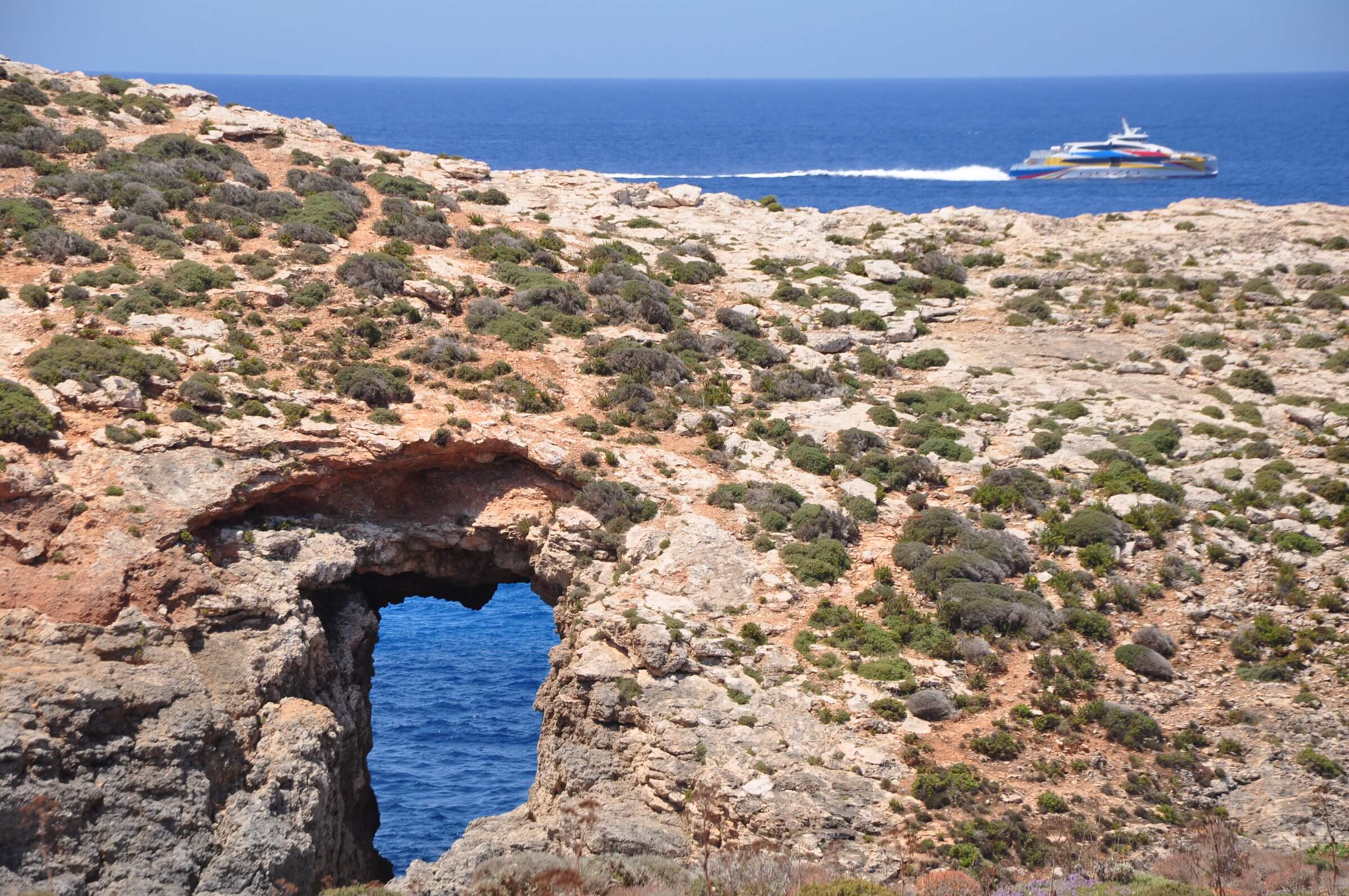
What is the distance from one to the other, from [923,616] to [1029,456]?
9296 millimetres

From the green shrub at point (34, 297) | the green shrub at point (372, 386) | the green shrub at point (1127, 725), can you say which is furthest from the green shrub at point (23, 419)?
the green shrub at point (1127, 725)

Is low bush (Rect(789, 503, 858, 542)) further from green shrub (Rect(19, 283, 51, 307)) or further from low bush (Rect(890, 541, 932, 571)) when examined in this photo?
green shrub (Rect(19, 283, 51, 307))

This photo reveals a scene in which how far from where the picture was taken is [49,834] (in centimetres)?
2117

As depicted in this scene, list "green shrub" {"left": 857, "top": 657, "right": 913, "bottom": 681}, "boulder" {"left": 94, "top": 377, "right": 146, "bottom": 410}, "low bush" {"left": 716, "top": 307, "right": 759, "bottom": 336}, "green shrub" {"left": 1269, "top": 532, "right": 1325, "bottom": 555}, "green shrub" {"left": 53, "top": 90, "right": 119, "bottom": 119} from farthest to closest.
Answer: "green shrub" {"left": 53, "top": 90, "right": 119, "bottom": 119}
"low bush" {"left": 716, "top": 307, "right": 759, "bottom": 336}
"green shrub" {"left": 1269, "top": 532, "right": 1325, "bottom": 555}
"boulder" {"left": 94, "top": 377, "right": 146, "bottom": 410}
"green shrub" {"left": 857, "top": 657, "right": 913, "bottom": 681}

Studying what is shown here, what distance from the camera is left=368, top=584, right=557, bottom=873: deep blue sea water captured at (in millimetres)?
35062

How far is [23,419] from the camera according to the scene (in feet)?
87.0

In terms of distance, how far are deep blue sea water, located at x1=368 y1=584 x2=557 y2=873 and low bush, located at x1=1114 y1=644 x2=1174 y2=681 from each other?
19.3m

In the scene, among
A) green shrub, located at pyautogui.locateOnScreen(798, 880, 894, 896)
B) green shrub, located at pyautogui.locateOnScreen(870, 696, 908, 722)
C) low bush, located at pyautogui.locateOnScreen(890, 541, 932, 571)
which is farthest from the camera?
low bush, located at pyautogui.locateOnScreen(890, 541, 932, 571)

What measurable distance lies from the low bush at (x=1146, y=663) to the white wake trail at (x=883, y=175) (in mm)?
124694

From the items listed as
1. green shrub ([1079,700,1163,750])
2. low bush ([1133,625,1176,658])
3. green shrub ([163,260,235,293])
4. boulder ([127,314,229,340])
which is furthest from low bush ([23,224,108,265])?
low bush ([1133,625,1176,658])

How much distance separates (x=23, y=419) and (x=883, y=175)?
14702cm

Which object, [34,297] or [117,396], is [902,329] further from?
[34,297]

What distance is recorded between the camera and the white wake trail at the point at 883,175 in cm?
15025

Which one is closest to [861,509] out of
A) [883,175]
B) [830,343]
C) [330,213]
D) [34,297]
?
[830,343]
